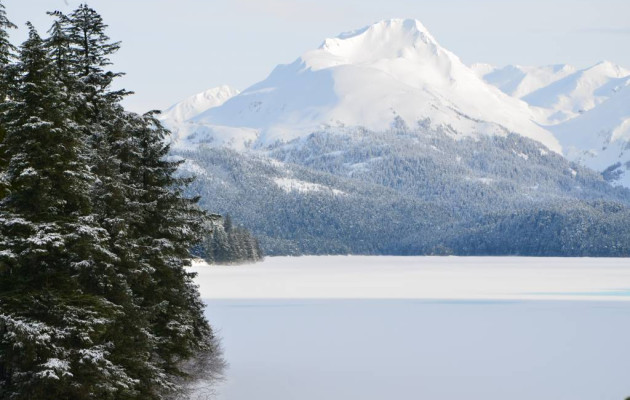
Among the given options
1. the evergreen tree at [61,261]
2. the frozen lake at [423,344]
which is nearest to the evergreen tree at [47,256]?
the evergreen tree at [61,261]

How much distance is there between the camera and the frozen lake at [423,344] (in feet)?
131

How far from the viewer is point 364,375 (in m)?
43.5

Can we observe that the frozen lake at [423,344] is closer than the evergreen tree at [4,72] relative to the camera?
No

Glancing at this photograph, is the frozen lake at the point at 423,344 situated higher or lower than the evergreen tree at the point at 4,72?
lower

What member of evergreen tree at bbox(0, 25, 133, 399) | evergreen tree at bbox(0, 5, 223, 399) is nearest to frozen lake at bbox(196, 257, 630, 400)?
evergreen tree at bbox(0, 5, 223, 399)

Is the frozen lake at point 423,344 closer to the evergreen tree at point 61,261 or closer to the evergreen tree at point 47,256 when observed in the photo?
the evergreen tree at point 61,261

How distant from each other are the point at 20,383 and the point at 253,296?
82191 millimetres

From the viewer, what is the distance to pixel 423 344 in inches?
2267

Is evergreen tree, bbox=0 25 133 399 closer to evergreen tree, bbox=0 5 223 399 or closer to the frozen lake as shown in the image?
evergreen tree, bbox=0 5 223 399

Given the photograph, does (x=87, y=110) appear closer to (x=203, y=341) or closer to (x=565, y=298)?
(x=203, y=341)

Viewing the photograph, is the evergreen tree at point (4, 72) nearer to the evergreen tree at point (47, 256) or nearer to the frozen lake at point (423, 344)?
the evergreen tree at point (47, 256)

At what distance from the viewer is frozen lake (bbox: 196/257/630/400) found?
39844 millimetres

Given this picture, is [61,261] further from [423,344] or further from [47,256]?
[423,344]

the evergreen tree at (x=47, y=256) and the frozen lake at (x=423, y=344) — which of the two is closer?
the evergreen tree at (x=47, y=256)
